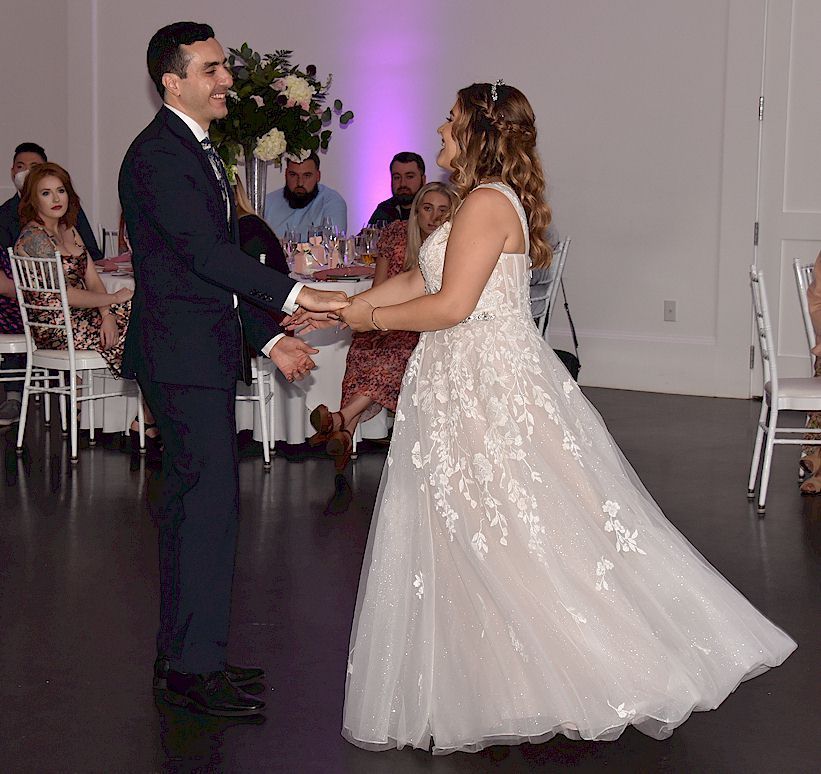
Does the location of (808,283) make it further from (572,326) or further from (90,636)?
(90,636)

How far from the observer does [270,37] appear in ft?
33.0

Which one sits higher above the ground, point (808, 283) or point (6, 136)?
point (6, 136)

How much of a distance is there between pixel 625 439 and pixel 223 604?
404 centimetres

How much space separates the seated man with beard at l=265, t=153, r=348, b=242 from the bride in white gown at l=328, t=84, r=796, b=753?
5290mm

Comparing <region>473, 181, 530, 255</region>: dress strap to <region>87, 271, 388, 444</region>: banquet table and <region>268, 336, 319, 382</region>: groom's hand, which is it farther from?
<region>87, 271, 388, 444</region>: banquet table

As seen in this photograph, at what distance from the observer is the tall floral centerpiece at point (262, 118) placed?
257 inches

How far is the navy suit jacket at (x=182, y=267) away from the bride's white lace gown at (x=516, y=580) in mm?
458

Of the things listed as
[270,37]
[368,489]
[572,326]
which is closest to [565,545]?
[368,489]

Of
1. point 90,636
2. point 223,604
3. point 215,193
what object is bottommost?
point 90,636

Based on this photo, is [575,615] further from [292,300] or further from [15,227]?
[15,227]

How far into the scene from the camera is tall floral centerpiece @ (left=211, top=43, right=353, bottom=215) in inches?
257

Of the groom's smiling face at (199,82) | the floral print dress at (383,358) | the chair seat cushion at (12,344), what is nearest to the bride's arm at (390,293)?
the groom's smiling face at (199,82)

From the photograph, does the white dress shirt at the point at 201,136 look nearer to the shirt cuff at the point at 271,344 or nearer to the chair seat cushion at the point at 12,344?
the shirt cuff at the point at 271,344

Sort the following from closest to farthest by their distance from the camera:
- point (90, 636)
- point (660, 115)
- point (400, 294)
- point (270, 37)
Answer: point (400, 294), point (90, 636), point (660, 115), point (270, 37)
